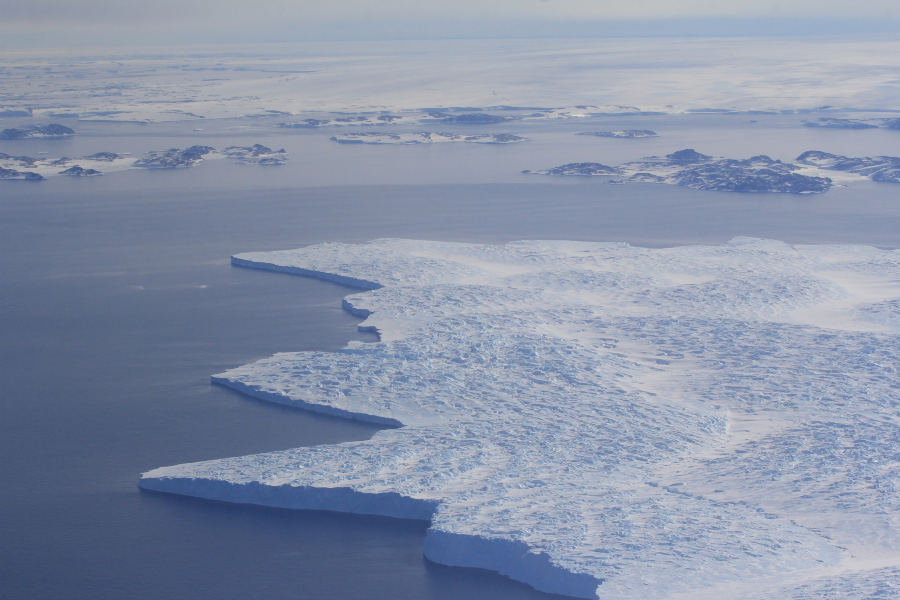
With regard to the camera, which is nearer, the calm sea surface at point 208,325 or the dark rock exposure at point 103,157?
the calm sea surface at point 208,325

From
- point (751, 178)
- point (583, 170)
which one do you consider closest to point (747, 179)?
point (751, 178)

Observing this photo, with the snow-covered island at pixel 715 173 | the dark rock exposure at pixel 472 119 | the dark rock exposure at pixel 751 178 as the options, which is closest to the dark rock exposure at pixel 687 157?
the snow-covered island at pixel 715 173

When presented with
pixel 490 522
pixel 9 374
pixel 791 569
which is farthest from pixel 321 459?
pixel 9 374

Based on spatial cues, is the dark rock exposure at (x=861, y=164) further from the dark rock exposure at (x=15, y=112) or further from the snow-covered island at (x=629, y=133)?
the dark rock exposure at (x=15, y=112)

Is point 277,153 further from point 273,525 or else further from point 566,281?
point 273,525

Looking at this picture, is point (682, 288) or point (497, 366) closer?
point (497, 366)
